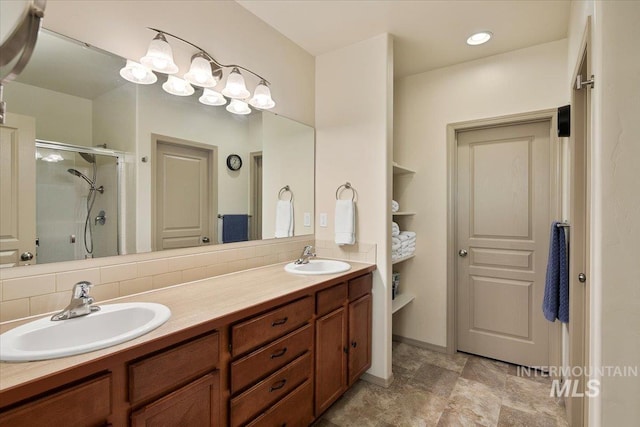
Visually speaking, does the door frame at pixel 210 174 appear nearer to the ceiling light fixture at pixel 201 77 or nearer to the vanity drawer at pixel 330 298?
the ceiling light fixture at pixel 201 77

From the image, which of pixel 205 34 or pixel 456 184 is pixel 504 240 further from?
pixel 205 34

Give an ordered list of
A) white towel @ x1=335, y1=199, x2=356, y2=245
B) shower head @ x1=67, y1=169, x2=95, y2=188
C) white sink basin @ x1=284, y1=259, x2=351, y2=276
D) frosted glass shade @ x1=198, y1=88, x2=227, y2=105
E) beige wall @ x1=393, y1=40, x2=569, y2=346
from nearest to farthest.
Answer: shower head @ x1=67, y1=169, x2=95, y2=188
frosted glass shade @ x1=198, y1=88, x2=227, y2=105
white sink basin @ x1=284, y1=259, x2=351, y2=276
white towel @ x1=335, y1=199, x2=356, y2=245
beige wall @ x1=393, y1=40, x2=569, y2=346

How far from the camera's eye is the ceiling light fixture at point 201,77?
1472 mm

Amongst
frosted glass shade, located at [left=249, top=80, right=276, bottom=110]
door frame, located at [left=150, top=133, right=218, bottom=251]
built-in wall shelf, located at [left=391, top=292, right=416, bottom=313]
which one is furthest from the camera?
built-in wall shelf, located at [left=391, top=292, right=416, bottom=313]

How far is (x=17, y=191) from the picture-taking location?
115 centimetres

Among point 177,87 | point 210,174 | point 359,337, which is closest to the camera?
point 177,87

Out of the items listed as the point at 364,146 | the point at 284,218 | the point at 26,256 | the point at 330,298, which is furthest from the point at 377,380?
the point at 26,256

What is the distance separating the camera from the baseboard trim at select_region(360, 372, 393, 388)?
2.22 metres

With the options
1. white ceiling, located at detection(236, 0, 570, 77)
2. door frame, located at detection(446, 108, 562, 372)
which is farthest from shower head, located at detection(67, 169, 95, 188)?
door frame, located at detection(446, 108, 562, 372)

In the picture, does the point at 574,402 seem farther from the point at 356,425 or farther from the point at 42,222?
the point at 42,222

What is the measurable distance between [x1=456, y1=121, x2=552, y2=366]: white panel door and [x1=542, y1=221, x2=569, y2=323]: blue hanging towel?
1.68ft

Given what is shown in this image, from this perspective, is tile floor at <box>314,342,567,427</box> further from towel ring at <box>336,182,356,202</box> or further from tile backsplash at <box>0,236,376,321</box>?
towel ring at <box>336,182,356,202</box>

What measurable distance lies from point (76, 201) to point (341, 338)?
1.63 metres

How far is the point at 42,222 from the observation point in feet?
3.95
